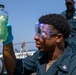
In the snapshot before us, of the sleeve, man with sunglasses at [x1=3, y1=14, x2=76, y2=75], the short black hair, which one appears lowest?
the sleeve

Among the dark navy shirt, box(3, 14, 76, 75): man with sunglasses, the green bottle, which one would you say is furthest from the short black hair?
the green bottle

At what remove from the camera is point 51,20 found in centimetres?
278

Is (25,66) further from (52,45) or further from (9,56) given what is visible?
(52,45)

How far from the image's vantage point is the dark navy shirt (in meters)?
2.59

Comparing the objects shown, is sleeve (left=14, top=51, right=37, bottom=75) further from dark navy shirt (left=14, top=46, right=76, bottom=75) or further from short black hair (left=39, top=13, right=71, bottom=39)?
short black hair (left=39, top=13, right=71, bottom=39)

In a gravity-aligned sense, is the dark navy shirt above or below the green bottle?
below

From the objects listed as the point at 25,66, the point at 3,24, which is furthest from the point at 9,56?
the point at 3,24

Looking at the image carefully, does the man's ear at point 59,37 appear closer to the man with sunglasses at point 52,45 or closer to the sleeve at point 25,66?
the man with sunglasses at point 52,45

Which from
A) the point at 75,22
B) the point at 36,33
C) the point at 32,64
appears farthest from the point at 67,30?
the point at 75,22

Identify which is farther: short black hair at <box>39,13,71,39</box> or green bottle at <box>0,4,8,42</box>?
green bottle at <box>0,4,8,42</box>

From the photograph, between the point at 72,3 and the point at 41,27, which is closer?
the point at 41,27

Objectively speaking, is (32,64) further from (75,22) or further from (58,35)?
(75,22)

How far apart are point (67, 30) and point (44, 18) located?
0.83ft

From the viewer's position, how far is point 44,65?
110 inches
